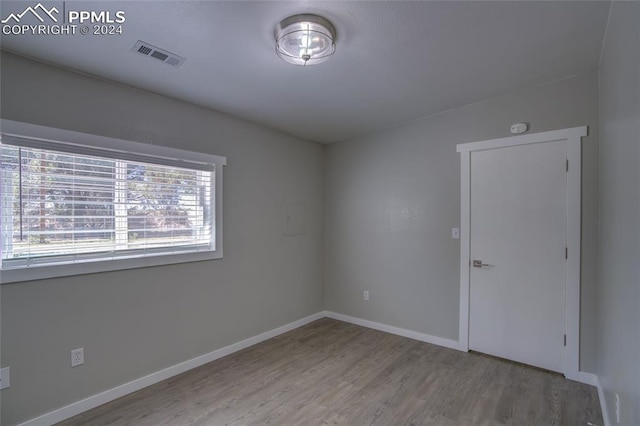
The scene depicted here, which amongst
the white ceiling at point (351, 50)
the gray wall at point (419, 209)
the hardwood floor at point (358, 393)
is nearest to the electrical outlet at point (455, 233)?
the gray wall at point (419, 209)

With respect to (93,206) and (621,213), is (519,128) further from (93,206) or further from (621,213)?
(93,206)

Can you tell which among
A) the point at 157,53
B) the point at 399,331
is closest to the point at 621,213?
the point at 399,331

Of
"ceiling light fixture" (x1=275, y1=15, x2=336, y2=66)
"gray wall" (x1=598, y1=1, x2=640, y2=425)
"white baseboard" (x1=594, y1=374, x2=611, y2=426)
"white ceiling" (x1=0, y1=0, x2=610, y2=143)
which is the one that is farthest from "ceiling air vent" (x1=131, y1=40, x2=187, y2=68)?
"white baseboard" (x1=594, y1=374, x2=611, y2=426)

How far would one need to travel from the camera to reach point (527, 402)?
234 centimetres

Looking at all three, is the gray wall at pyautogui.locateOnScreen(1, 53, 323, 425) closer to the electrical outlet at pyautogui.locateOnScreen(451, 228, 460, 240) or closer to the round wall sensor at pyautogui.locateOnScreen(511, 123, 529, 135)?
the electrical outlet at pyautogui.locateOnScreen(451, 228, 460, 240)

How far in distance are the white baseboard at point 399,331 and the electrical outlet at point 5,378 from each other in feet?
10.9

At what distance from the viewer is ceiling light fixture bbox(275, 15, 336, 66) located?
68.9 inches

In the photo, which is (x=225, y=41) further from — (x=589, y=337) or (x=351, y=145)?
(x=589, y=337)

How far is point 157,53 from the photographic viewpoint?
2.07m

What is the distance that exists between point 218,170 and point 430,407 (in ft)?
9.26

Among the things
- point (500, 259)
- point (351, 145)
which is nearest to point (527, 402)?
point (500, 259)

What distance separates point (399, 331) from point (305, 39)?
3.31m

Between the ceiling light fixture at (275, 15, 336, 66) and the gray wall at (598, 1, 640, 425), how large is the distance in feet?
4.58

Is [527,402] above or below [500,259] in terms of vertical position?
below
